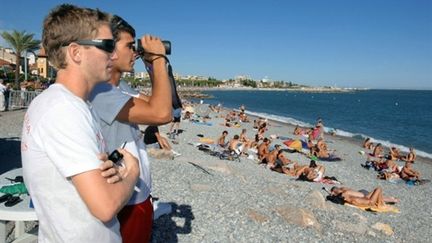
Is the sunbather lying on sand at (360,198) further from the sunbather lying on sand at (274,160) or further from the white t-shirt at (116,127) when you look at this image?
the white t-shirt at (116,127)

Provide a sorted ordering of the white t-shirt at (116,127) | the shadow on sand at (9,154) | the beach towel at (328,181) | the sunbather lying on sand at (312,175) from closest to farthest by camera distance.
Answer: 1. the white t-shirt at (116,127)
2. the shadow on sand at (9,154)
3. the sunbather lying on sand at (312,175)
4. the beach towel at (328,181)

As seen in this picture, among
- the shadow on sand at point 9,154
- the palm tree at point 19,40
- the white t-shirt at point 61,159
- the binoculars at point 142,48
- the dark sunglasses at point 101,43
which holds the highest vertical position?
the palm tree at point 19,40

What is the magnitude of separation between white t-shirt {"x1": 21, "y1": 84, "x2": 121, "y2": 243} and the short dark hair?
53cm

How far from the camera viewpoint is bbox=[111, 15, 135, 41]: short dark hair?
6.17ft

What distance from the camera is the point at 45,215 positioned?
1.49 metres

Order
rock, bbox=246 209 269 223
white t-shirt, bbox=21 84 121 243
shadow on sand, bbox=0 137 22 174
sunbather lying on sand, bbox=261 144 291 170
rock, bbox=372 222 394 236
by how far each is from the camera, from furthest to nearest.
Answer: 1. sunbather lying on sand, bbox=261 144 291 170
2. rock, bbox=372 222 394 236
3. shadow on sand, bbox=0 137 22 174
4. rock, bbox=246 209 269 223
5. white t-shirt, bbox=21 84 121 243

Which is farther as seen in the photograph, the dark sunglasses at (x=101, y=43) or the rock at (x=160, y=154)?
the rock at (x=160, y=154)

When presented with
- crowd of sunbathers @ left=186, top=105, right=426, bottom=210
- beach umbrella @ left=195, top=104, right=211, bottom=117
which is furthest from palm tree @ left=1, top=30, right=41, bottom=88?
crowd of sunbathers @ left=186, top=105, right=426, bottom=210

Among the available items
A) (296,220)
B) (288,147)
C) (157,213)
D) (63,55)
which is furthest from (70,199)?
(288,147)

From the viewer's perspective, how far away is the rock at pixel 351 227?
613 cm

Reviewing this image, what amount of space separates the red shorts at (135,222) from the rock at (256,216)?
359 centimetres

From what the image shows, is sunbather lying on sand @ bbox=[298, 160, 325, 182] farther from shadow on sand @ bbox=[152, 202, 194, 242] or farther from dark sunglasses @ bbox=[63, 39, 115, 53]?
dark sunglasses @ bbox=[63, 39, 115, 53]

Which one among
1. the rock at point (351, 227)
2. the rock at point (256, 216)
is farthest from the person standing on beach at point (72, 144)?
the rock at point (351, 227)

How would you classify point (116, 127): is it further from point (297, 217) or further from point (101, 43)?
point (297, 217)
